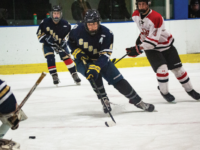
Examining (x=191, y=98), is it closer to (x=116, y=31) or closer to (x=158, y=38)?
(x=158, y=38)

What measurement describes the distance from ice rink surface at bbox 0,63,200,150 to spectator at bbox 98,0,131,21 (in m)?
2.45

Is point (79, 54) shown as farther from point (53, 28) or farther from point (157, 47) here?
point (53, 28)

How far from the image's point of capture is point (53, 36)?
14.8 ft

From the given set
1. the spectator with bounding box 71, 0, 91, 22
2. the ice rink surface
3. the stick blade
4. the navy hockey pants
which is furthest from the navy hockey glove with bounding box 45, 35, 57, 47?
the stick blade

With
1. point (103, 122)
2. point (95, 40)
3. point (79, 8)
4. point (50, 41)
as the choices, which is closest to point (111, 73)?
point (95, 40)

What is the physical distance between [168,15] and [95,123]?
14.4 feet

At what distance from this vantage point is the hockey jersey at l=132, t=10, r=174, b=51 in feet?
9.31

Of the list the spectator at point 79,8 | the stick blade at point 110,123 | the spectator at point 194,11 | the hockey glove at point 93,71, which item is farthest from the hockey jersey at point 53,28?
the spectator at point 194,11

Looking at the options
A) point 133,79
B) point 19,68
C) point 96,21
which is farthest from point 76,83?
point 96,21

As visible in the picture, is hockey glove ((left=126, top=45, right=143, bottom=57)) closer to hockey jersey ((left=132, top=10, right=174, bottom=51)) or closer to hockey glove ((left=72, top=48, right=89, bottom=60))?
hockey jersey ((left=132, top=10, right=174, bottom=51))

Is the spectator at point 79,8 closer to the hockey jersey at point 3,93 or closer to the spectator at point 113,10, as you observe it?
the spectator at point 113,10

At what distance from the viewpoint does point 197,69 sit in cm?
527

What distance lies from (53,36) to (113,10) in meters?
1.97

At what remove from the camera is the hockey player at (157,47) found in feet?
9.34
